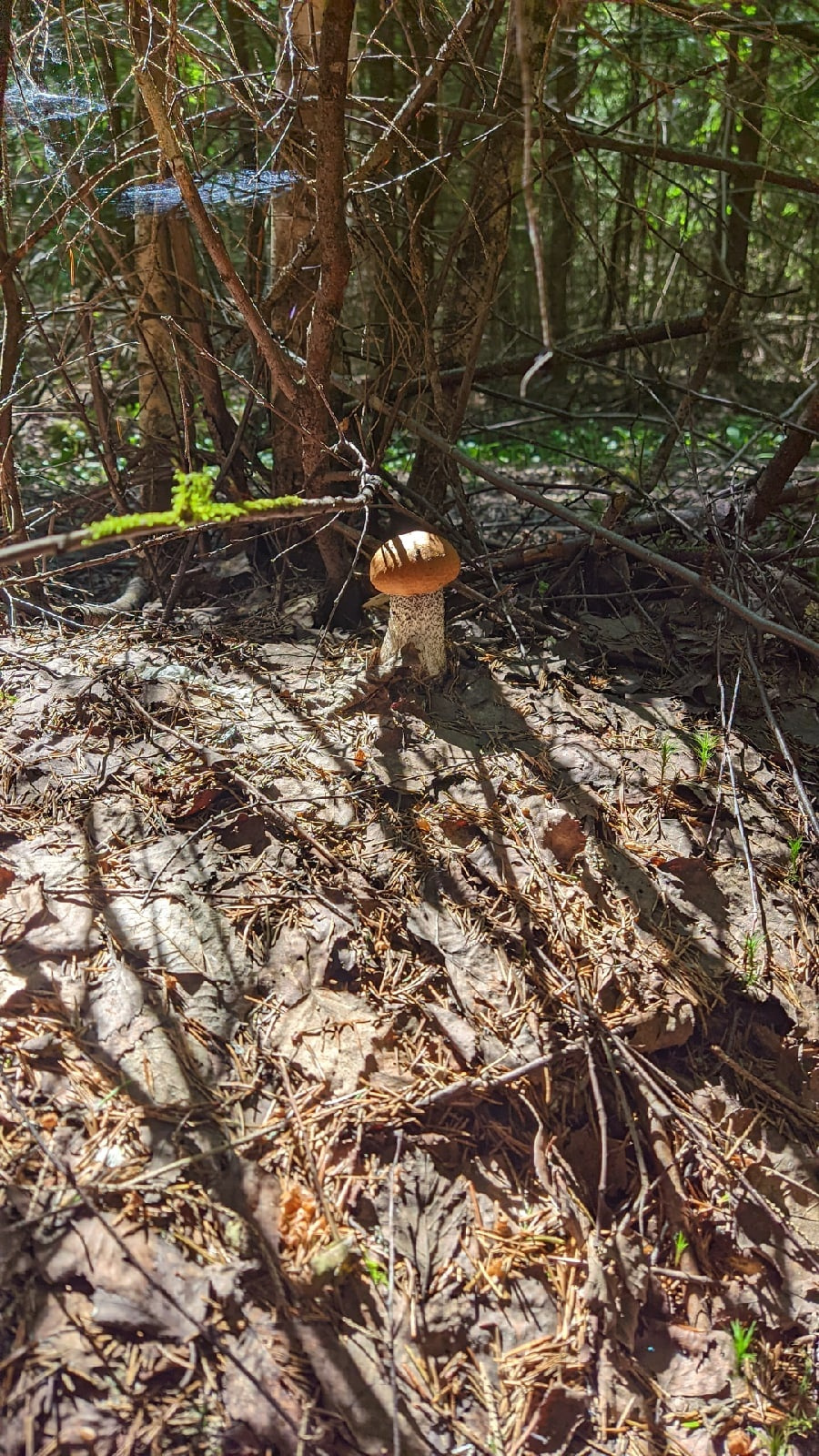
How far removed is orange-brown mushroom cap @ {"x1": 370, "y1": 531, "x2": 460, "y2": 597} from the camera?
9.87 ft

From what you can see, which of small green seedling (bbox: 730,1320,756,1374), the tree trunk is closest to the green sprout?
small green seedling (bbox: 730,1320,756,1374)

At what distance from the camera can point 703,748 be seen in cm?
294

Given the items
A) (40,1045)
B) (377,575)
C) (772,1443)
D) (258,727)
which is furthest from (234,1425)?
(377,575)

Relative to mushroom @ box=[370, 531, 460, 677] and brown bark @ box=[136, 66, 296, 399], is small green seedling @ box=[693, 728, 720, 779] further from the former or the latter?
brown bark @ box=[136, 66, 296, 399]

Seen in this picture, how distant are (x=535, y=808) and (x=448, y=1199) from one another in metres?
1.20

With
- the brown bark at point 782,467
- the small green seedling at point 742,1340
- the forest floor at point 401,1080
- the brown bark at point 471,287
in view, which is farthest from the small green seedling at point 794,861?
the brown bark at point 471,287

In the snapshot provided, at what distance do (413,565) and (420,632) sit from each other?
0.33 m

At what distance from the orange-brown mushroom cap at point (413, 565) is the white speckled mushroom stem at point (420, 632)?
0.12 m

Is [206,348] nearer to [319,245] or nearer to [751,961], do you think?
[319,245]

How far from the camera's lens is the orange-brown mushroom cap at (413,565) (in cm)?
301

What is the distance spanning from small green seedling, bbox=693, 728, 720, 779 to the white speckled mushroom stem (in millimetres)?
1029

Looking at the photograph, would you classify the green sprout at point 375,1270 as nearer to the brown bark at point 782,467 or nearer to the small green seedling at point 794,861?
the small green seedling at point 794,861

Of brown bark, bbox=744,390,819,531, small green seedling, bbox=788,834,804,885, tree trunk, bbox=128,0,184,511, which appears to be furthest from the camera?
tree trunk, bbox=128,0,184,511

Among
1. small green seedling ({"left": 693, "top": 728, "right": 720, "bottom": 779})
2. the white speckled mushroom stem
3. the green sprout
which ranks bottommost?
the green sprout
